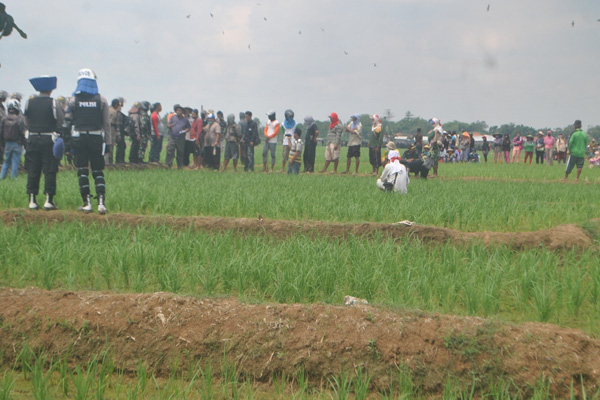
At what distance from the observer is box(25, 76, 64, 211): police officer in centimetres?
745

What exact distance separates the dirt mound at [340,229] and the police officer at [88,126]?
409mm

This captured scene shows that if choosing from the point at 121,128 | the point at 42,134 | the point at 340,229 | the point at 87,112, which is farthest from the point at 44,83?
the point at 121,128

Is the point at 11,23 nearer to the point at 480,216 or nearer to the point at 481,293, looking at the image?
the point at 481,293

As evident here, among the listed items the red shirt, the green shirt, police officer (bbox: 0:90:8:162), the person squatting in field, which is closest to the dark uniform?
the red shirt

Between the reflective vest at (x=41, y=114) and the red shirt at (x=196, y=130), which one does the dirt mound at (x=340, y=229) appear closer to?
the reflective vest at (x=41, y=114)

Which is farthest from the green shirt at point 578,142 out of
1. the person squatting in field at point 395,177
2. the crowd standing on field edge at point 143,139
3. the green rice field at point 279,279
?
the green rice field at point 279,279

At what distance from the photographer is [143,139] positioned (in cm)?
1591

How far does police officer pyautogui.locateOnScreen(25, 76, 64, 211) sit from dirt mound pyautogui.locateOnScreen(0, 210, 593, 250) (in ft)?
1.75

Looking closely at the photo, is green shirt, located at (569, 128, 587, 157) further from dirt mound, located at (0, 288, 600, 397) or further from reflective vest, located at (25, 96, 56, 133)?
dirt mound, located at (0, 288, 600, 397)

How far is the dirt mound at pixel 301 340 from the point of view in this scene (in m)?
3.08

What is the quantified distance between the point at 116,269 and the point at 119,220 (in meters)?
2.58

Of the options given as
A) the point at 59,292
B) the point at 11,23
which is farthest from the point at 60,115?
the point at 59,292

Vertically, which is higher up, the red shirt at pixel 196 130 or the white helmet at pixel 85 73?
Answer: the white helmet at pixel 85 73

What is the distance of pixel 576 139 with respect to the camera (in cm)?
1396
